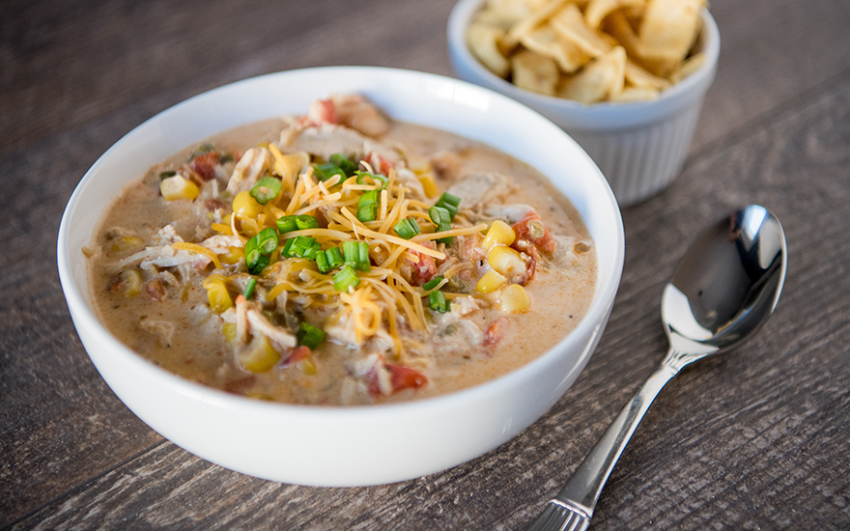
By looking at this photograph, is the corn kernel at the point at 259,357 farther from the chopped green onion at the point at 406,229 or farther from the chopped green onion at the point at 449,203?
the chopped green onion at the point at 449,203

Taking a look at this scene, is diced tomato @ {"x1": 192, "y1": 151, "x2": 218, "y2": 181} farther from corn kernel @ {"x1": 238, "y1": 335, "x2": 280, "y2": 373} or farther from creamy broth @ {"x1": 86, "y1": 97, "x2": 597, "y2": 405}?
corn kernel @ {"x1": 238, "y1": 335, "x2": 280, "y2": 373}

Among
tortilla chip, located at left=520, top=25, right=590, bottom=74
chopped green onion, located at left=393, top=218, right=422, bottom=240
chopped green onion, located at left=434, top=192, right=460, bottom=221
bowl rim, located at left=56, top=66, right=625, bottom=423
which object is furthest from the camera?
tortilla chip, located at left=520, top=25, right=590, bottom=74

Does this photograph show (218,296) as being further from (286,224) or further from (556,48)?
(556,48)

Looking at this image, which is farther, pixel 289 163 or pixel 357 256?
pixel 289 163

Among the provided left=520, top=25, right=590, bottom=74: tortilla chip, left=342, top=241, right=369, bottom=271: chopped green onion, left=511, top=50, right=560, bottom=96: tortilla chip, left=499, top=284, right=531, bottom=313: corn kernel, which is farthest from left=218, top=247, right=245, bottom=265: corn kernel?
left=520, top=25, right=590, bottom=74: tortilla chip

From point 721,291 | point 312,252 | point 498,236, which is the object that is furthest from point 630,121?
point 312,252
